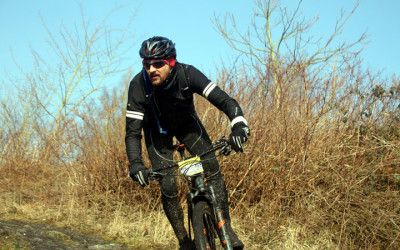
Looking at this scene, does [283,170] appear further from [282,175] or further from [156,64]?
[156,64]

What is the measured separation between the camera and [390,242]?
181 inches

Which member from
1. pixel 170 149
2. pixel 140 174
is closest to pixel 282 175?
pixel 170 149

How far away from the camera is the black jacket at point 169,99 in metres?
3.74

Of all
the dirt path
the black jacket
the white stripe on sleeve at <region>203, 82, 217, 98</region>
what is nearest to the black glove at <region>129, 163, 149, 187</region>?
the black jacket

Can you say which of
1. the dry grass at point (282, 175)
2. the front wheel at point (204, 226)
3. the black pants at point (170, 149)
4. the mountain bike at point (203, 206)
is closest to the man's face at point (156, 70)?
the black pants at point (170, 149)

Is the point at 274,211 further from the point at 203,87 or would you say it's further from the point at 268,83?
the point at 203,87

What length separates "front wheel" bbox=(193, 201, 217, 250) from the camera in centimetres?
319

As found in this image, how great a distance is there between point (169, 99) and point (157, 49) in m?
0.47

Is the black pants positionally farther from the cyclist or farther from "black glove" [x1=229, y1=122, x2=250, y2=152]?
"black glove" [x1=229, y1=122, x2=250, y2=152]

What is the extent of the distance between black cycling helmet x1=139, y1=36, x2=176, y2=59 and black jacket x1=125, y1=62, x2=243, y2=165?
174mm

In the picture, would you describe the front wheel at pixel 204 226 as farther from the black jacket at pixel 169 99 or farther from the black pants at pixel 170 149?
the black jacket at pixel 169 99

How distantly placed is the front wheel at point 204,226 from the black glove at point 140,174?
0.46m

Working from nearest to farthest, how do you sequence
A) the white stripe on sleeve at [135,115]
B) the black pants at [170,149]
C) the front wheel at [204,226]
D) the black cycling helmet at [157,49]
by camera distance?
the front wheel at [204,226], the black cycling helmet at [157,49], the white stripe on sleeve at [135,115], the black pants at [170,149]

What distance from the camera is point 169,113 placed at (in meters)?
3.92
